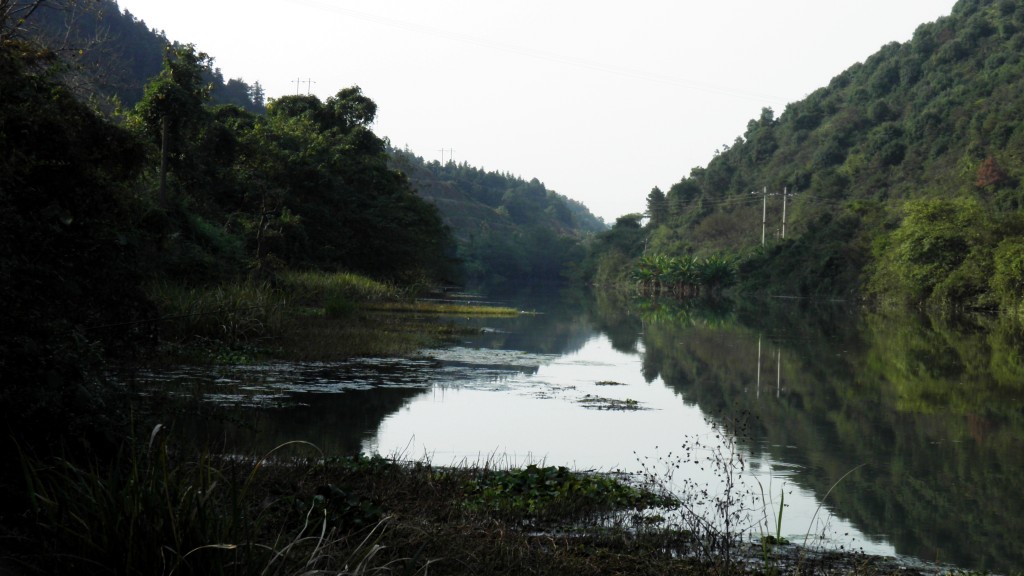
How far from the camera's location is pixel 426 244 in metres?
49.0

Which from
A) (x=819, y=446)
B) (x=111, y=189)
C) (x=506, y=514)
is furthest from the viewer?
(x=819, y=446)

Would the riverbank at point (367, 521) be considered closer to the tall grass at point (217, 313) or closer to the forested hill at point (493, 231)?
the tall grass at point (217, 313)

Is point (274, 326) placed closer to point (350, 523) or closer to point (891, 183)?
point (350, 523)

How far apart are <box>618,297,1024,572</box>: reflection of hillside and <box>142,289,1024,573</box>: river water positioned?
0.12 feet

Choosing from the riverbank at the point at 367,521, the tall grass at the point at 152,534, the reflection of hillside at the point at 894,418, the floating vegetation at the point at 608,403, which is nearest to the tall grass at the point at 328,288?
the reflection of hillside at the point at 894,418

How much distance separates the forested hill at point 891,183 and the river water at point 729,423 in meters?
34.4

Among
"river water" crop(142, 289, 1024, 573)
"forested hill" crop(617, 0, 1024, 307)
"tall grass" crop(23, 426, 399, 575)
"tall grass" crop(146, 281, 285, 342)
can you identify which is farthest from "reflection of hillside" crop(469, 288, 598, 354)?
"forested hill" crop(617, 0, 1024, 307)

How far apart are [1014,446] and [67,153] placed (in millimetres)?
10971

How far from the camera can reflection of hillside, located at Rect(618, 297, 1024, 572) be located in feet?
26.2

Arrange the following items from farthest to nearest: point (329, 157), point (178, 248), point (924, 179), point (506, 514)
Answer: point (924, 179) → point (329, 157) → point (178, 248) → point (506, 514)

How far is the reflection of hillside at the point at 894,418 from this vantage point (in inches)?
315

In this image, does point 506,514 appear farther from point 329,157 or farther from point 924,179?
point 924,179

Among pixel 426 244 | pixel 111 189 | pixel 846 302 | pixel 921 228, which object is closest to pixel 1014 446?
pixel 111 189

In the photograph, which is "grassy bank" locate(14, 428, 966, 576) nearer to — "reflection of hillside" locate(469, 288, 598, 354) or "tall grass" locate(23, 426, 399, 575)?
"tall grass" locate(23, 426, 399, 575)
